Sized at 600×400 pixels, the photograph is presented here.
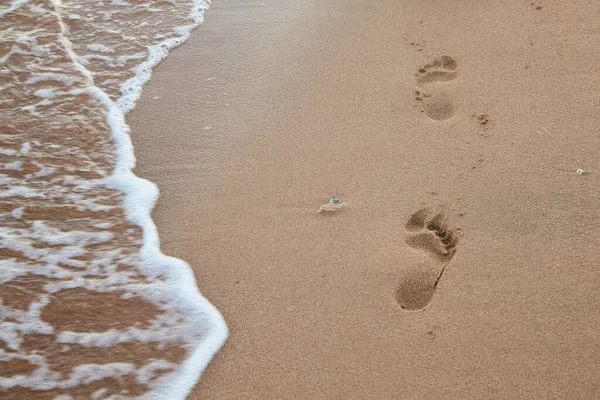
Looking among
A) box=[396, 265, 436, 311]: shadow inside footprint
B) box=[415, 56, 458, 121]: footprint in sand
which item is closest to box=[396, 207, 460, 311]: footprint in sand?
box=[396, 265, 436, 311]: shadow inside footprint

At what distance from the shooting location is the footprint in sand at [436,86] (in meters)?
3.03

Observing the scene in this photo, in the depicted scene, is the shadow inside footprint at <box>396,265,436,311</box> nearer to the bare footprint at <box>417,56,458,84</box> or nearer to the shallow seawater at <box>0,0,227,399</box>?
the shallow seawater at <box>0,0,227,399</box>

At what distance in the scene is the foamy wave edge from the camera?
2092mm

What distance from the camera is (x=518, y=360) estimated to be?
201 centimetres

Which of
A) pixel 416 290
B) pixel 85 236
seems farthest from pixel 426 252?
pixel 85 236

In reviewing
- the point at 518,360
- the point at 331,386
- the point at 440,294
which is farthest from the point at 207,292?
the point at 518,360

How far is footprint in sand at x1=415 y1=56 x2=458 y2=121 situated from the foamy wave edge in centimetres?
147

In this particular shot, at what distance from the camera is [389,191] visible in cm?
265

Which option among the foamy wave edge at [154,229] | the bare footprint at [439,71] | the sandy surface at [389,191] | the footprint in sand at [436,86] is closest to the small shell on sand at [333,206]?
the sandy surface at [389,191]

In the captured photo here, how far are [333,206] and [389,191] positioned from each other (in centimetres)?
27

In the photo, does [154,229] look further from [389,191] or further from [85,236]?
[389,191]

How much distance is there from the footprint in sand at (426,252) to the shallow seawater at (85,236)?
0.75 metres

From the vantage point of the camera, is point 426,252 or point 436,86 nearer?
point 426,252

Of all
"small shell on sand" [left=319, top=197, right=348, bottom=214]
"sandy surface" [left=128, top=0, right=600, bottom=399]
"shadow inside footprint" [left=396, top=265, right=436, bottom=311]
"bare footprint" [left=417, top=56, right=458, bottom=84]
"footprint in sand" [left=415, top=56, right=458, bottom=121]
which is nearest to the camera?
"sandy surface" [left=128, top=0, right=600, bottom=399]
